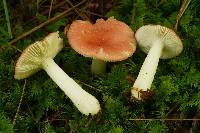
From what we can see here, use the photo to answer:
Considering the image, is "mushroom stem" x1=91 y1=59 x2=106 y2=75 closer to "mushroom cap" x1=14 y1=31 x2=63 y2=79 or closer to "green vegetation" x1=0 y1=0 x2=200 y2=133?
"green vegetation" x1=0 y1=0 x2=200 y2=133

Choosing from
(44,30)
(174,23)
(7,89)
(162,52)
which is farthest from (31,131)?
(174,23)

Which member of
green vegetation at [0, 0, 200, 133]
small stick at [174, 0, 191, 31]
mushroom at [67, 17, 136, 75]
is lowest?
green vegetation at [0, 0, 200, 133]

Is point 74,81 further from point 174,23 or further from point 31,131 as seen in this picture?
point 174,23

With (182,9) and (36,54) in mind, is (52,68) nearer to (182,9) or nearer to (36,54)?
(36,54)

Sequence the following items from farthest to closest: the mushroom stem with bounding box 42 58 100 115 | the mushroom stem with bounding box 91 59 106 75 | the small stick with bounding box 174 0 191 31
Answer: the small stick with bounding box 174 0 191 31, the mushroom stem with bounding box 91 59 106 75, the mushroom stem with bounding box 42 58 100 115

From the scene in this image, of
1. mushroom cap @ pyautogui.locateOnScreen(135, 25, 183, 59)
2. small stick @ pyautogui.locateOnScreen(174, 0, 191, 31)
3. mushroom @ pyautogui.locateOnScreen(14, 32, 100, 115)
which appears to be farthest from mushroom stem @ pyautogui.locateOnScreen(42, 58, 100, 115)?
small stick @ pyautogui.locateOnScreen(174, 0, 191, 31)

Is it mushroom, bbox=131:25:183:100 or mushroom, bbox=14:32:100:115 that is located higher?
mushroom, bbox=131:25:183:100
